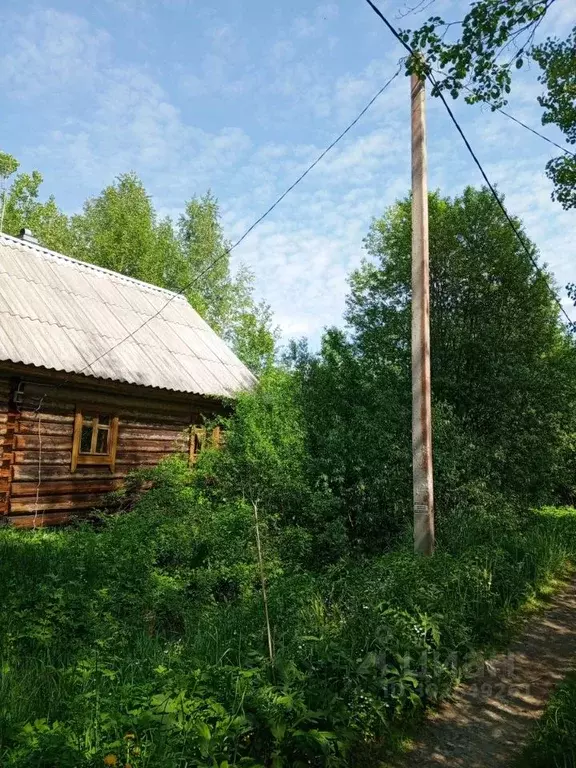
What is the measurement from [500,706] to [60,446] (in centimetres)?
933

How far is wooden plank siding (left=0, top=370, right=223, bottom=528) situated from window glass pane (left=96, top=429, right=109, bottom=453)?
298 millimetres

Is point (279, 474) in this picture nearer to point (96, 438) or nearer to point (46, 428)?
point (96, 438)

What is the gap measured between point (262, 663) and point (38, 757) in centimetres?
143

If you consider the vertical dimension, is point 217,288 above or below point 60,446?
above

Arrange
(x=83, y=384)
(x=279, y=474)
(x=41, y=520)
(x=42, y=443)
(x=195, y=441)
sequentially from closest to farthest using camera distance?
(x=279, y=474)
(x=41, y=520)
(x=42, y=443)
(x=83, y=384)
(x=195, y=441)

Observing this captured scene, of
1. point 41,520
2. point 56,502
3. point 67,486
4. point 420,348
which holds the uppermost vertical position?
point 420,348

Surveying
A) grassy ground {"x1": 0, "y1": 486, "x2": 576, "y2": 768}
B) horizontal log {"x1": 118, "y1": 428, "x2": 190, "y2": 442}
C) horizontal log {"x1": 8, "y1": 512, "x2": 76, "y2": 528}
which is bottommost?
grassy ground {"x1": 0, "y1": 486, "x2": 576, "y2": 768}

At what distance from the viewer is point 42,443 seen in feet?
36.9

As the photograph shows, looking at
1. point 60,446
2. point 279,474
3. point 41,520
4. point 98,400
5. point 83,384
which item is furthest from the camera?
point 98,400

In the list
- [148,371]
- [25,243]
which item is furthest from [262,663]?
[25,243]

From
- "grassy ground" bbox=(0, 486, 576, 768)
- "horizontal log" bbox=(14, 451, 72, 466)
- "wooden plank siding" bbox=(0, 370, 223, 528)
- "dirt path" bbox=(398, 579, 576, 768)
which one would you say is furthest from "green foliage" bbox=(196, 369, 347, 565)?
"dirt path" bbox=(398, 579, 576, 768)

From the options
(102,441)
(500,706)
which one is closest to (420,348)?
(500,706)

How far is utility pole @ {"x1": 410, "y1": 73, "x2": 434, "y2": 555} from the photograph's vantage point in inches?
269

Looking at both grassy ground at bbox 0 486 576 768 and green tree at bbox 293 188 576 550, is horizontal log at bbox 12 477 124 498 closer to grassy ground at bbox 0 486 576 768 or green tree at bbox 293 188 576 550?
grassy ground at bbox 0 486 576 768
